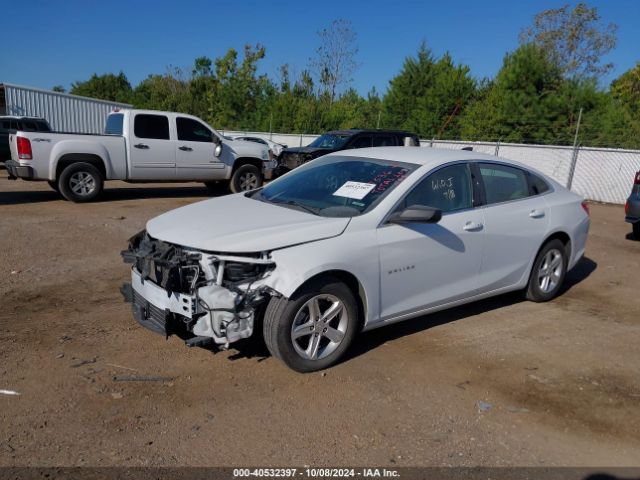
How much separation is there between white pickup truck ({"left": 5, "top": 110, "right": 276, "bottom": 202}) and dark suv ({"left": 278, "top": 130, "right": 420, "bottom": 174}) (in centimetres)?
58

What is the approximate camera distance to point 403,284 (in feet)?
14.0

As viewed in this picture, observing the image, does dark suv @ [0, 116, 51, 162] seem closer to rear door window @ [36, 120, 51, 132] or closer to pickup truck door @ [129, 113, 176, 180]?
rear door window @ [36, 120, 51, 132]

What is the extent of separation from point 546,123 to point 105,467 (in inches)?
935

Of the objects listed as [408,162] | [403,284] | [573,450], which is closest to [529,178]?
[408,162]

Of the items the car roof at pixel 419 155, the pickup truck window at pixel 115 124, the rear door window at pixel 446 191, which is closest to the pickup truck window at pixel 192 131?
the pickup truck window at pixel 115 124

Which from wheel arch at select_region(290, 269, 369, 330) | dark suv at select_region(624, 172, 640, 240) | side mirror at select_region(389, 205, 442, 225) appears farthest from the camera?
dark suv at select_region(624, 172, 640, 240)

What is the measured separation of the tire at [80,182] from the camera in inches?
424

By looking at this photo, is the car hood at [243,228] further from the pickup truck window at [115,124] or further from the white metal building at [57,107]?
the white metal building at [57,107]

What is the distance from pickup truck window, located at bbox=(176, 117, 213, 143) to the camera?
39.7 feet

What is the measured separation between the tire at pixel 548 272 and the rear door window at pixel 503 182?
27.1 inches

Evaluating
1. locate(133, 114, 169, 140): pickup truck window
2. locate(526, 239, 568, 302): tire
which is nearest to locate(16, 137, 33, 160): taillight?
locate(133, 114, 169, 140): pickup truck window

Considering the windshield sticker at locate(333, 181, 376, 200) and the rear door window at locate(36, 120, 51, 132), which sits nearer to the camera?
the windshield sticker at locate(333, 181, 376, 200)

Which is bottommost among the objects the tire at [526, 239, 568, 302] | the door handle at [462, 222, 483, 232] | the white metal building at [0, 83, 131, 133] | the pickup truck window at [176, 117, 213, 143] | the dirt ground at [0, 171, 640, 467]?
the dirt ground at [0, 171, 640, 467]

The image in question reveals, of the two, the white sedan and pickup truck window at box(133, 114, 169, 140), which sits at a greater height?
pickup truck window at box(133, 114, 169, 140)
